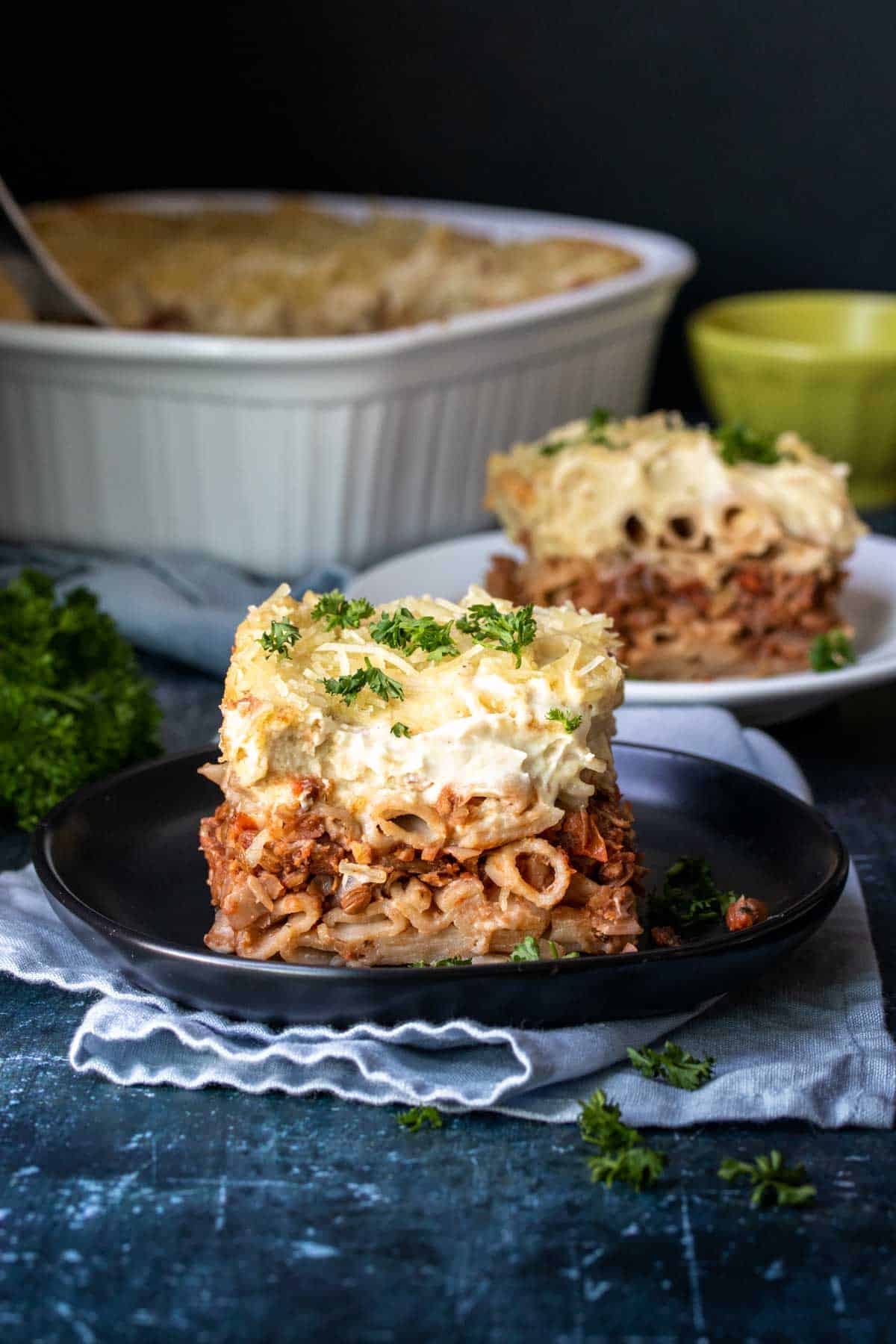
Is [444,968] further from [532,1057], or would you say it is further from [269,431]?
[269,431]

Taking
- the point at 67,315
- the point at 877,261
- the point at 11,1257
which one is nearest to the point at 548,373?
the point at 67,315

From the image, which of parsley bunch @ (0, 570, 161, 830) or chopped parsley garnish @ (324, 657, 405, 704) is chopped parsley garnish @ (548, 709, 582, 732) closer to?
chopped parsley garnish @ (324, 657, 405, 704)

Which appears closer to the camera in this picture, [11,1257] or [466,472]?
[11,1257]

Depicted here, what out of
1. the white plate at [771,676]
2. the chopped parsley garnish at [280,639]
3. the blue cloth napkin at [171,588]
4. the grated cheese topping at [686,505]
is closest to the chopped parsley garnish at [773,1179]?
the chopped parsley garnish at [280,639]

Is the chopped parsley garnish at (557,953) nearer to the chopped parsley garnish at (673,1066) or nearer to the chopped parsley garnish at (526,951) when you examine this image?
the chopped parsley garnish at (526,951)

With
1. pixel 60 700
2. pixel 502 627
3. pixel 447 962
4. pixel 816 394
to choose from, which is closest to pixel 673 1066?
pixel 447 962

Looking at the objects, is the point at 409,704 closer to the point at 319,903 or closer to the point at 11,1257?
the point at 319,903
